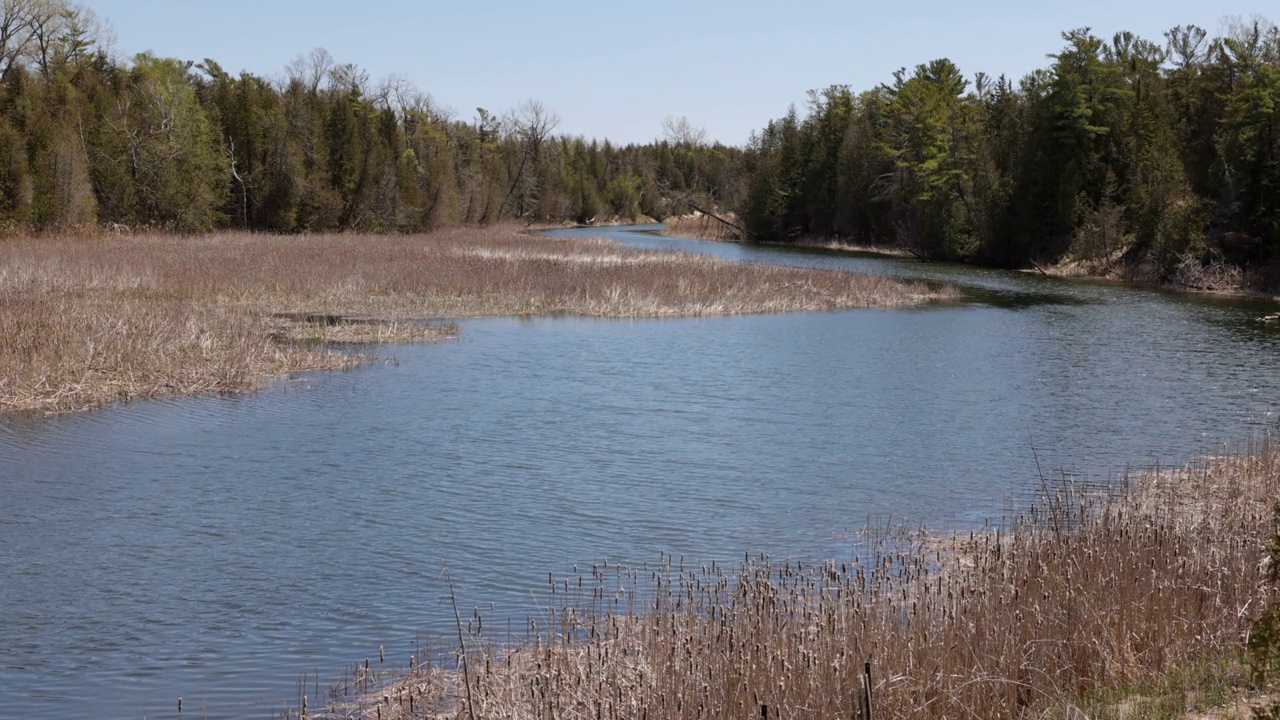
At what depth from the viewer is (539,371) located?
2345 centimetres

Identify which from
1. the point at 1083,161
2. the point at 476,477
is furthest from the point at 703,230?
the point at 476,477

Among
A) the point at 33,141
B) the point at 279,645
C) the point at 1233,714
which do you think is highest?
the point at 33,141

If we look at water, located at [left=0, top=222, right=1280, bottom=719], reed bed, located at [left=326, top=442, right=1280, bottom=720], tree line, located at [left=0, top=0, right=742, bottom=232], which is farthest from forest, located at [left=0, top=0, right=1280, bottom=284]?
reed bed, located at [left=326, top=442, right=1280, bottom=720]

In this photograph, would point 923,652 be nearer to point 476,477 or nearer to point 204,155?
point 476,477

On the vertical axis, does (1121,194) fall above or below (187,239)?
above

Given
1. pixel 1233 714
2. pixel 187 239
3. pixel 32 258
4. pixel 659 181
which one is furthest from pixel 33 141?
pixel 659 181

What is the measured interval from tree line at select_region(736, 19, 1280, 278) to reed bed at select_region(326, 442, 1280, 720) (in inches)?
1664

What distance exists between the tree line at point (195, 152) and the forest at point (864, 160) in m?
0.12

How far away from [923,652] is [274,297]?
27.4 m

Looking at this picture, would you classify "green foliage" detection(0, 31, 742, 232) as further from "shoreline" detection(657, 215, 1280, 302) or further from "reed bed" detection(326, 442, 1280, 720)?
"reed bed" detection(326, 442, 1280, 720)

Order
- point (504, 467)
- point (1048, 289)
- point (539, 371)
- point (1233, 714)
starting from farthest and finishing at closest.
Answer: point (1048, 289) < point (539, 371) < point (504, 467) < point (1233, 714)

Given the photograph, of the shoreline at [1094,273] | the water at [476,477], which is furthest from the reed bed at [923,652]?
the shoreline at [1094,273]

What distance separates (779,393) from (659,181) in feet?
456

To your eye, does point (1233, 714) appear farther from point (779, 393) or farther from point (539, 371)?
point (539, 371)
